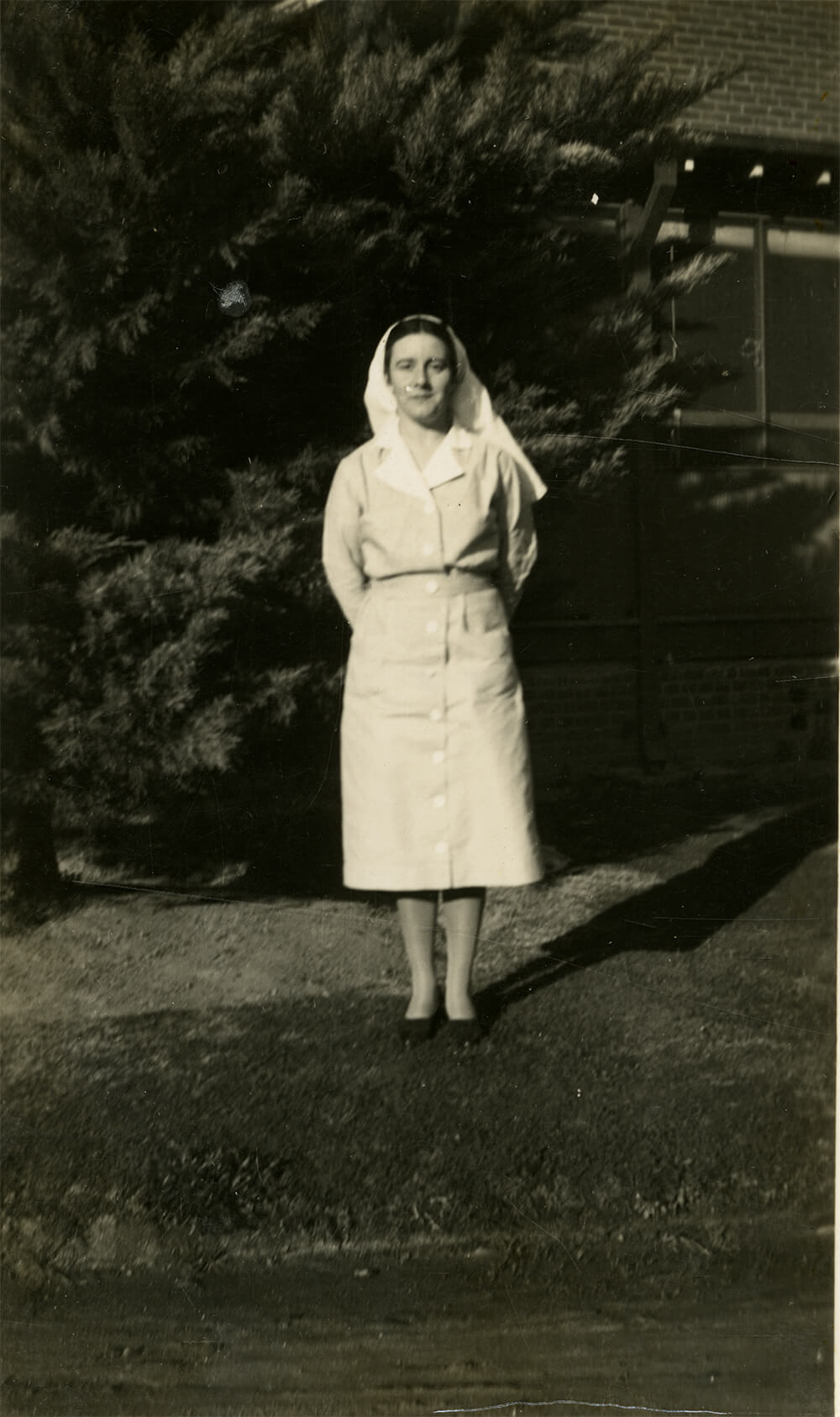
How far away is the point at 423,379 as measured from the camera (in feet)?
9.14

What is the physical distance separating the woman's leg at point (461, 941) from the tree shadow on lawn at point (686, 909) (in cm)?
6

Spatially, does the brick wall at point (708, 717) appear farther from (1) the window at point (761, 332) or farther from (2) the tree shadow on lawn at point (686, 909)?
(1) the window at point (761, 332)

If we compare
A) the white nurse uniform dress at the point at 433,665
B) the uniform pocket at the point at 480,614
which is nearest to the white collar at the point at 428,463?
the white nurse uniform dress at the point at 433,665

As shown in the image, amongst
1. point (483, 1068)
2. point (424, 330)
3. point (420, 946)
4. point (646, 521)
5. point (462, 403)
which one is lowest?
point (483, 1068)

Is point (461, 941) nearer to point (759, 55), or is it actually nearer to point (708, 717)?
point (708, 717)

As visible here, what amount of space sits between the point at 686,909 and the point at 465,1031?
71cm

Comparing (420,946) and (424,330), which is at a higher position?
(424,330)

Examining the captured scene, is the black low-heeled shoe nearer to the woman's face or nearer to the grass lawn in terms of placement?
the grass lawn

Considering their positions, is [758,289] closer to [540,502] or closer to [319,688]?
[540,502]

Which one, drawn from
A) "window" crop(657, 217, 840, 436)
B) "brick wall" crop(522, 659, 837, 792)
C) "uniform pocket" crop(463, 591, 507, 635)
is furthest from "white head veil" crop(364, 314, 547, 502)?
"brick wall" crop(522, 659, 837, 792)

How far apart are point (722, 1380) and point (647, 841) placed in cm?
132

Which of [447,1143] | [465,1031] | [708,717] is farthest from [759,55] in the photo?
[447,1143]

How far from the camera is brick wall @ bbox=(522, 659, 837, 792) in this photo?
295 cm

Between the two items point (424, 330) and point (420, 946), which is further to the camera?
point (420, 946)
